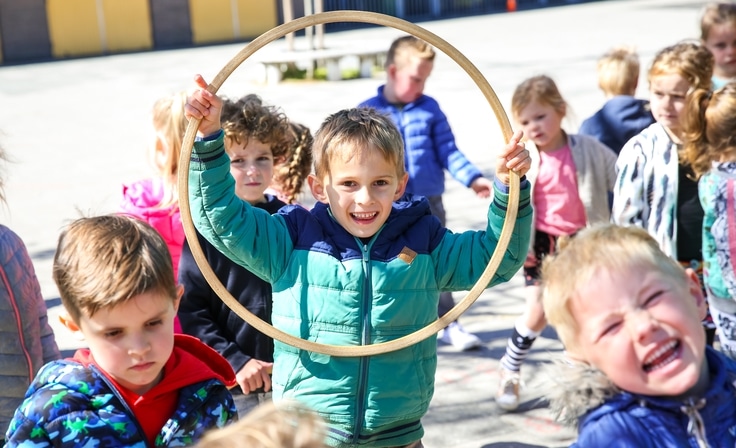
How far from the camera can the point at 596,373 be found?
6.78 ft

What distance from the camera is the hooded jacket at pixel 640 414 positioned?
1998 mm

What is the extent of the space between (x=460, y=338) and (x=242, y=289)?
2416mm

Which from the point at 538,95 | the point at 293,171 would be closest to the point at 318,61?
the point at 538,95

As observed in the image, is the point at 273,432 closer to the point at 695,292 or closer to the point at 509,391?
the point at 695,292

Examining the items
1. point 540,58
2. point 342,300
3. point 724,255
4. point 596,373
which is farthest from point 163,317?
point 540,58

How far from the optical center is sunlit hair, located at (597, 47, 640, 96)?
6.04 meters

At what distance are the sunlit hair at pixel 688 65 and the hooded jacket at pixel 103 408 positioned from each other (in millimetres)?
3102

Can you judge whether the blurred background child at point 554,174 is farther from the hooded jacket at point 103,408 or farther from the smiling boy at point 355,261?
the hooded jacket at point 103,408

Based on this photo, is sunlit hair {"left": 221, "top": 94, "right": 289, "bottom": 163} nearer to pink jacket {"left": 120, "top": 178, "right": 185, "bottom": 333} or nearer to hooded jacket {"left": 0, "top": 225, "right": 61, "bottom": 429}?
pink jacket {"left": 120, "top": 178, "right": 185, "bottom": 333}

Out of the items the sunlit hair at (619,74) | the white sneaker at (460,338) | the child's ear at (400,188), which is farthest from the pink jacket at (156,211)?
the sunlit hair at (619,74)

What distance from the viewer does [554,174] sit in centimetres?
501

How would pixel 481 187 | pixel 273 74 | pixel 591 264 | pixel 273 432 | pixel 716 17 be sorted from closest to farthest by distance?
pixel 273 432 → pixel 591 264 → pixel 481 187 → pixel 716 17 → pixel 273 74

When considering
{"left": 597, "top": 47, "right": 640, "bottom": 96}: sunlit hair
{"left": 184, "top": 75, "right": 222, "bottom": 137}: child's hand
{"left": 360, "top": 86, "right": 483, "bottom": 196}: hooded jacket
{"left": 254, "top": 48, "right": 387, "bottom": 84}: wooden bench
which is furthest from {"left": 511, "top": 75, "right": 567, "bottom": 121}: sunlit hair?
{"left": 254, "top": 48, "right": 387, "bottom": 84}: wooden bench

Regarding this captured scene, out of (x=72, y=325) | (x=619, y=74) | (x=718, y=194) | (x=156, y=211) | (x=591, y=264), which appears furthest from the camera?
(x=619, y=74)
